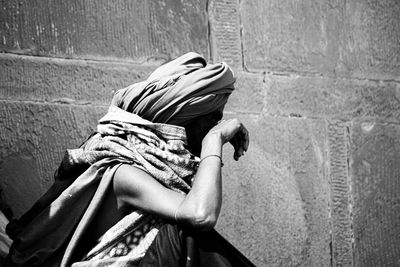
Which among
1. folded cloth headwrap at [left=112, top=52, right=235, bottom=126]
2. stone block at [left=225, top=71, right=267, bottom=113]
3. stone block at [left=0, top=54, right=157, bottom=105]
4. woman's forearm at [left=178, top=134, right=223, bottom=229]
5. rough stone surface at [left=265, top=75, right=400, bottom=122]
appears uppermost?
folded cloth headwrap at [left=112, top=52, right=235, bottom=126]

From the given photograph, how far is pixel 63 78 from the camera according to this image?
15.6 ft

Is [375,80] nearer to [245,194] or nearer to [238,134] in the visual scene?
[245,194]

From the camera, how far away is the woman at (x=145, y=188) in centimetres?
392

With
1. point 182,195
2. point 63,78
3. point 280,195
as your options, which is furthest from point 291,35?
point 182,195

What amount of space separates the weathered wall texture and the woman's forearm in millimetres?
862

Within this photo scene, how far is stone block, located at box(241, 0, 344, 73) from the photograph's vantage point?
5.22m

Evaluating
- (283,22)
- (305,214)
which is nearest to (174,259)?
(305,214)

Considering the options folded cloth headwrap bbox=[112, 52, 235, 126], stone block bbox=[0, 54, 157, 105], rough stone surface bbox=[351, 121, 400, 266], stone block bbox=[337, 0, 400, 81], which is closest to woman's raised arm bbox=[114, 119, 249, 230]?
folded cloth headwrap bbox=[112, 52, 235, 126]

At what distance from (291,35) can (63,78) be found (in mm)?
1173

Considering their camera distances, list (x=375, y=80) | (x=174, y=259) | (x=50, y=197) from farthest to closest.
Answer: (x=375, y=80), (x=50, y=197), (x=174, y=259)

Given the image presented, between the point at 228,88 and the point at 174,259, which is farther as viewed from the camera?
the point at 228,88

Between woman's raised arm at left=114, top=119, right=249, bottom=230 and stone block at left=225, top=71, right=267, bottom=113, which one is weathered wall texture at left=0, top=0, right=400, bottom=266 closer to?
stone block at left=225, top=71, right=267, bottom=113

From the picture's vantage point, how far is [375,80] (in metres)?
5.48

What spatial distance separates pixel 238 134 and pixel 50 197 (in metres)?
0.76
